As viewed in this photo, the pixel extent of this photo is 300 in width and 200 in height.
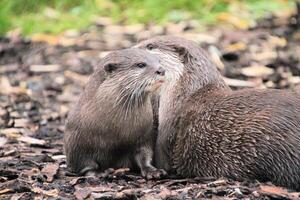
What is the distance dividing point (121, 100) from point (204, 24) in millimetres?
4962

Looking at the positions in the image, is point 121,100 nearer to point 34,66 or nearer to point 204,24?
point 34,66

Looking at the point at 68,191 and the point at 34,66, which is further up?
the point at 34,66

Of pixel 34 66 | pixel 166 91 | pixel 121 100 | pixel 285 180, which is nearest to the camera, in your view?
→ pixel 285 180

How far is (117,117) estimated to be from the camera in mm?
4785

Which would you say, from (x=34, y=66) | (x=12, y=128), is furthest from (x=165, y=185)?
(x=34, y=66)

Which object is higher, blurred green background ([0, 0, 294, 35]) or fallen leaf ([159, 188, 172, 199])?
blurred green background ([0, 0, 294, 35])

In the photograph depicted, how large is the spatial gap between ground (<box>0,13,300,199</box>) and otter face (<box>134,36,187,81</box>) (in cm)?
68

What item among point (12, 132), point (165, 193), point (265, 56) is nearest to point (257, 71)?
point (265, 56)

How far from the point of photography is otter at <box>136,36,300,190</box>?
4.34 metres

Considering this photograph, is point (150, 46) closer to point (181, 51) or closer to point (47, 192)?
point (181, 51)

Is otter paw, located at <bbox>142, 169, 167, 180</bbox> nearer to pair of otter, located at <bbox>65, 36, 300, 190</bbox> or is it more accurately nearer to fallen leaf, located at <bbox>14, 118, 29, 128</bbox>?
pair of otter, located at <bbox>65, 36, 300, 190</bbox>

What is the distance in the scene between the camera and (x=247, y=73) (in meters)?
7.98

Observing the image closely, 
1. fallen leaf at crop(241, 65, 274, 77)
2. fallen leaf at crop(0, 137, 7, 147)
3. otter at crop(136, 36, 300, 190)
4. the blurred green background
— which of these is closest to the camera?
otter at crop(136, 36, 300, 190)

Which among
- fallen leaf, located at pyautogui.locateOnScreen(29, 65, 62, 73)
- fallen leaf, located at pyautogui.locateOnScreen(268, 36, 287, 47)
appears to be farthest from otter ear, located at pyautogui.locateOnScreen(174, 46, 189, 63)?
fallen leaf, located at pyautogui.locateOnScreen(268, 36, 287, 47)
